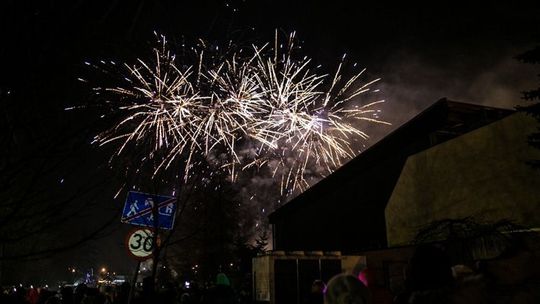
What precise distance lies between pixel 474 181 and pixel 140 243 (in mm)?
9322

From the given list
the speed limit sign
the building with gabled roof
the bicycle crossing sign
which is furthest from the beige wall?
the speed limit sign

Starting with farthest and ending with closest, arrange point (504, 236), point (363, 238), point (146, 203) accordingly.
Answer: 1. point (363, 238)
2. point (146, 203)
3. point (504, 236)

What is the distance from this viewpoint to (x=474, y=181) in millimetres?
12039

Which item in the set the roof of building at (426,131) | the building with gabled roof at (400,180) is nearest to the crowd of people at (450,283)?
the building with gabled roof at (400,180)

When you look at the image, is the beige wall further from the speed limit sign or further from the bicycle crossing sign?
the speed limit sign

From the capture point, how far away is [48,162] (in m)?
4.11

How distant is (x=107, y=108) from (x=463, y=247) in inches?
271

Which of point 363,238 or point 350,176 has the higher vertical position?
point 350,176

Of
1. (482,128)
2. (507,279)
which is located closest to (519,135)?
(482,128)

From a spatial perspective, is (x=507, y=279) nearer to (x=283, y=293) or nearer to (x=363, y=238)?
(x=283, y=293)

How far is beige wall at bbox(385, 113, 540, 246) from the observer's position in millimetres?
10398

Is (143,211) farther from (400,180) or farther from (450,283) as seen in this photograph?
(400,180)

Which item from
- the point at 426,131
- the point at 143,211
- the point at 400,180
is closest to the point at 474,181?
the point at 400,180

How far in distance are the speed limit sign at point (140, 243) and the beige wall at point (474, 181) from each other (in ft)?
26.7
